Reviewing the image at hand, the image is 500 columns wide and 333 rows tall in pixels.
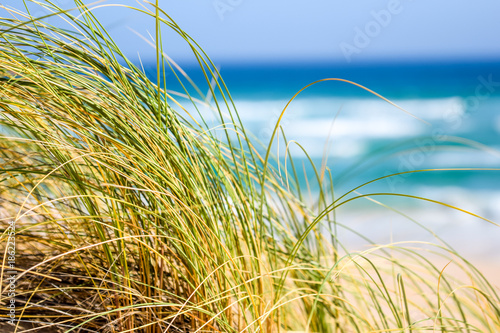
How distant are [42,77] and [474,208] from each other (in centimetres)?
440

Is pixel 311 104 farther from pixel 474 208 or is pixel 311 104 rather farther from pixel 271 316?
pixel 271 316

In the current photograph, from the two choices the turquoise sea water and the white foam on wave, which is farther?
the white foam on wave

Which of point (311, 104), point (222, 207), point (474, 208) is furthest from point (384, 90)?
point (222, 207)

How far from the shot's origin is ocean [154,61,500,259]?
331cm

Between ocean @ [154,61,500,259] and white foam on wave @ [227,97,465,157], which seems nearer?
ocean @ [154,61,500,259]

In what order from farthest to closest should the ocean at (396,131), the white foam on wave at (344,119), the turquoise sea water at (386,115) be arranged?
the white foam on wave at (344,119)
the turquoise sea water at (386,115)
the ocean at (396,131)

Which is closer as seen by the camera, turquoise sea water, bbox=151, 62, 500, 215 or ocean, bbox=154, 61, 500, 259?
ocean, bbox=154, 61, 500, 259

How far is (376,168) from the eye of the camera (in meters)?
5.45

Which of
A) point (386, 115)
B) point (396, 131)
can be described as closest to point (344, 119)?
point (386, 115)

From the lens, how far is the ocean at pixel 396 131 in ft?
10.9

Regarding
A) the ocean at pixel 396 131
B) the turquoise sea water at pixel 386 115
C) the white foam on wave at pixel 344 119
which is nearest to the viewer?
the ocean at pixel 396 131

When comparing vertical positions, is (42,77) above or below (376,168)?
below

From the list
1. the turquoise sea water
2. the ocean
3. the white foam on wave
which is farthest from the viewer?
the white foam on wave

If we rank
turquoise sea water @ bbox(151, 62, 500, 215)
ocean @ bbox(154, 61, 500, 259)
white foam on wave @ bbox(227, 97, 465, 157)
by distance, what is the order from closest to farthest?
ocean @ bbox(154, 61, 500, 259) → turquoise sea water @ bbox(151, 62, 500, 215) → white foam on wave @ bbox(227, 97, 465, 157)
